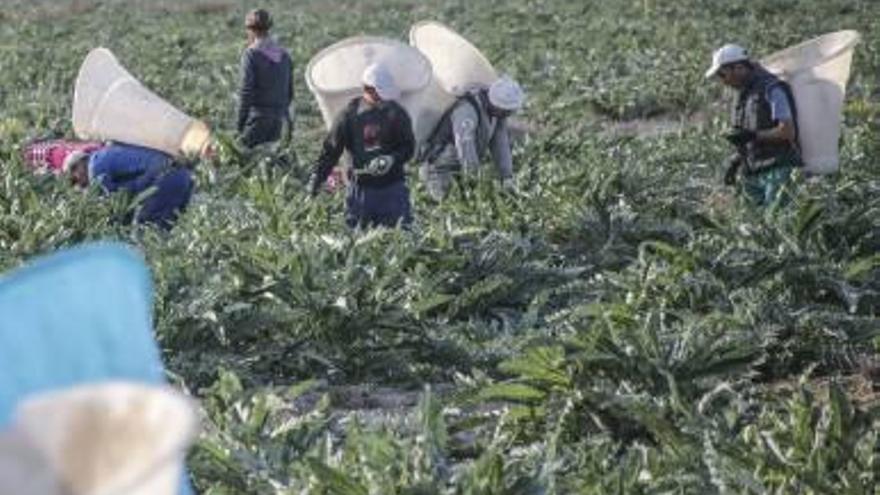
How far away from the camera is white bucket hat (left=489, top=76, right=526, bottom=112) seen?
948 centimetres

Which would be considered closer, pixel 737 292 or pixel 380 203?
pixel 737 292

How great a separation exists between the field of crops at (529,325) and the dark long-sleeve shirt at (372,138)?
0.31 metres

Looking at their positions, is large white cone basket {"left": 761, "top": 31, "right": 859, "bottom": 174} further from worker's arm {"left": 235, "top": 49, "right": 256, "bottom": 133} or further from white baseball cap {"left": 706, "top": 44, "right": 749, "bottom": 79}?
worker's arm {"left": 235, "top": 49, "right": 256, "bottom": 133}

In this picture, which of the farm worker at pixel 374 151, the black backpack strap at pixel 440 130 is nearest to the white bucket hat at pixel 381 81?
the farm worker at pixel 374 151

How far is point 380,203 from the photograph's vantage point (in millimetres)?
8836

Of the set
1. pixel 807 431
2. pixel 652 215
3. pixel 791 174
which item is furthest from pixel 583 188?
pixel 807 431

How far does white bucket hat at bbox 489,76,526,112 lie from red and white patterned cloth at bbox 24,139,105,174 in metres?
2.32

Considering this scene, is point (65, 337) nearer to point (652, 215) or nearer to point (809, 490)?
point (809, 490)

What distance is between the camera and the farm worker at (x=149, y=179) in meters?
8.92

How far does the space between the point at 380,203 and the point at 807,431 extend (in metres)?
4.25

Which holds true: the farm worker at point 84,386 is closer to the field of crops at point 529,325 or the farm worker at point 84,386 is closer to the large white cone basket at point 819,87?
the field of crops at point 529,325

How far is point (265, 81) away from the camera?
481 inches

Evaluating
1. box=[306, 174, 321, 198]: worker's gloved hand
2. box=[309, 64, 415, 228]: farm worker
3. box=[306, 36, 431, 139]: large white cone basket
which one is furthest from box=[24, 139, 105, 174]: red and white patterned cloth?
box=[309, 64, 415, 228]: farm worker

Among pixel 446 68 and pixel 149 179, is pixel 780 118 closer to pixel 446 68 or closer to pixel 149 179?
pixel 446 68
